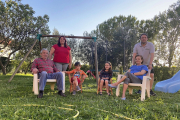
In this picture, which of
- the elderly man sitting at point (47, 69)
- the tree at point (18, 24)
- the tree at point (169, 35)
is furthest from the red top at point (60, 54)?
the tree at point (169, 35)

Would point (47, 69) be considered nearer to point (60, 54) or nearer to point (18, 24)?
point (60, 54)

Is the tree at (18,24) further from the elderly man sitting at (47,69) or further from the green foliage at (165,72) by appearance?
the green foliage at (165,72)

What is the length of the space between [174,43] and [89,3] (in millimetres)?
13276

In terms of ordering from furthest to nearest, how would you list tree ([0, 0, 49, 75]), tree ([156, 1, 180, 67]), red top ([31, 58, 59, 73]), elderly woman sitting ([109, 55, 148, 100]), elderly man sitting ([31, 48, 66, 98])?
tree ([156, 1, 180, 67])
tree ([0, 0, 49, 75])
red top ([31, 58, 59, 73])
elderly man sitting ([31, 48, 66, 98])
elderly woman sitting ([109, 55, 148, 100])

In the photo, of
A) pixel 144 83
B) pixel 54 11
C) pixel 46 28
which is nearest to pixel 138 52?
pixel 144 83

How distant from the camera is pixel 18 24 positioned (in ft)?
39.8

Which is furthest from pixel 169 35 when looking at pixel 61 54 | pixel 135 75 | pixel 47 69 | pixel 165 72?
pixel 47 69

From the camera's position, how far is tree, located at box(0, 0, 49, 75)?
11648 mm

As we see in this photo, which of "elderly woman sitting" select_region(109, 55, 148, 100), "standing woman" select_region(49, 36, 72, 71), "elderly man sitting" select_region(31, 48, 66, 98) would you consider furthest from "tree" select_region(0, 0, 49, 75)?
"elderly woman sitting" select_region(109, 55, 148, 100)

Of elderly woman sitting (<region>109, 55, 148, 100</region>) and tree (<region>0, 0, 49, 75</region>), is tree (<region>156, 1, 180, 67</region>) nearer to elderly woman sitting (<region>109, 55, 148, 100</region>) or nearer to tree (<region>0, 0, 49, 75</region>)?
tree (<region>0, 0, 49, 75</region>)

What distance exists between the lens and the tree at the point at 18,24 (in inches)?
459

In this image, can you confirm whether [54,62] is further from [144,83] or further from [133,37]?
[133,37]

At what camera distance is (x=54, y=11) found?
11.7 m

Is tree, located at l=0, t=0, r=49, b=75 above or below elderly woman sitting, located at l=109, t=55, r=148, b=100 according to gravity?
above
